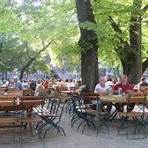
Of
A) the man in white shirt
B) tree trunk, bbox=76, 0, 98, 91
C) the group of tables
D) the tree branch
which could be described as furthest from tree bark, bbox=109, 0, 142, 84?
the group of tables

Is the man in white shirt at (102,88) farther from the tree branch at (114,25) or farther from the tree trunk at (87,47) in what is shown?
the tree branch at (114,25)

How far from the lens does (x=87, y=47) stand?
846 inches

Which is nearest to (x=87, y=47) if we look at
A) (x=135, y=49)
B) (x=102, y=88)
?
(x=102, y=88)

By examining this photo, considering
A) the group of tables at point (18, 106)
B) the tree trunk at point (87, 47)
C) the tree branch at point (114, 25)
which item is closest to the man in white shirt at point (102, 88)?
the tree trunk at point (87, 47)

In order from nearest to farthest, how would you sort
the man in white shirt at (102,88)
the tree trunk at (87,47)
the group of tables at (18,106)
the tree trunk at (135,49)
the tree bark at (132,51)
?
the group of tables at (18,106) → the man in white shirt at (102,88) → the tree trunk at (87,47) → the tree bark at (132,51) → the tree trunk at (135,49)

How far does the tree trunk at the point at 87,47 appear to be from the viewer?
2156 cm

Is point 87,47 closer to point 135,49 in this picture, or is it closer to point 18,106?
point 18,106

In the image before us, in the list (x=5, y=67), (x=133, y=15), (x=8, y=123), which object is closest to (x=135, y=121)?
(x=8, y=123)

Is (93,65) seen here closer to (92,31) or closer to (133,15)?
(92,31)

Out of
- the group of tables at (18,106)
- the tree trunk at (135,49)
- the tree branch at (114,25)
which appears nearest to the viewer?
the group of tables at (18,106)

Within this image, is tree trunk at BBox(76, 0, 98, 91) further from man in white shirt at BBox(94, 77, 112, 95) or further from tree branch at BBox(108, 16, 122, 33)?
tree branch at BBox(108, 16, 122, 33)

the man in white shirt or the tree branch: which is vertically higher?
the tree branch

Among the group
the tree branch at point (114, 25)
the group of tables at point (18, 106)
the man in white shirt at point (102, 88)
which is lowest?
the group of tables at point (18, 106)

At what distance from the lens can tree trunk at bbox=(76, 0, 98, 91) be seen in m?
21.6
